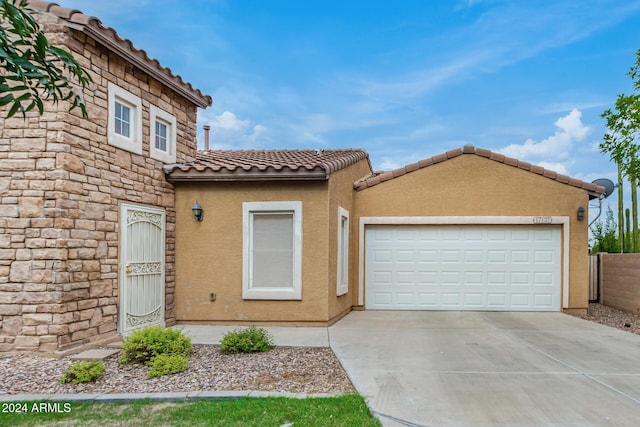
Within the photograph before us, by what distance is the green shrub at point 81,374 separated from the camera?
5418 mm

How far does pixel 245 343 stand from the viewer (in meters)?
6.95

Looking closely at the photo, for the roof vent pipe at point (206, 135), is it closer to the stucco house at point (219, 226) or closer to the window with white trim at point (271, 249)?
the stucco house at point (219, 226)

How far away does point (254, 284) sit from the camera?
9.51 m

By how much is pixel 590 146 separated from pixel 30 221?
1336cm

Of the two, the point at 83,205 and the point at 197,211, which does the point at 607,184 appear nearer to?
the point at 197,211

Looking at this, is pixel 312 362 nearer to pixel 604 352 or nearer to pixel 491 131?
pixel 604 352

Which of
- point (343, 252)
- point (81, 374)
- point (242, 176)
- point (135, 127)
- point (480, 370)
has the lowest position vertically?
point (480, 370)

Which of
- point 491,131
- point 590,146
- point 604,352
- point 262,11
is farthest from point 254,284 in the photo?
point 491,131

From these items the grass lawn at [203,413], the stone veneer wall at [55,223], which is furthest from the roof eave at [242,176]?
the grass lawn at [203,413]

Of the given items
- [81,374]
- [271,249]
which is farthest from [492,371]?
[81,374]

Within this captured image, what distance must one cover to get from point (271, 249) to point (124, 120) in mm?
3794

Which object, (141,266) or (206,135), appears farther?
(206,135)

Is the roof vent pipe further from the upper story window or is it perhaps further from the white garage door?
the white garage door

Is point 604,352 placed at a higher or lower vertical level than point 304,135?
lower
